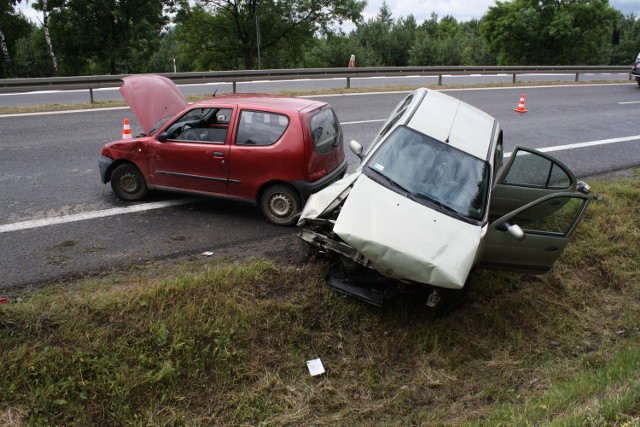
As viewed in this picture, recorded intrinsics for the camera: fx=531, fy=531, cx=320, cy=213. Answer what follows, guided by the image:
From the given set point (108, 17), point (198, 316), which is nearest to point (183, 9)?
point (108, 17)

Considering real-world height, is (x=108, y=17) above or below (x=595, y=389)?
above

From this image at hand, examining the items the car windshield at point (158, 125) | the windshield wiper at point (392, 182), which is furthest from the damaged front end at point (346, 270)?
the car windshield at point (158, 125)

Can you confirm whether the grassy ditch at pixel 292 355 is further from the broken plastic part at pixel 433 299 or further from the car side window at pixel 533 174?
the car side window at pixel 533 174

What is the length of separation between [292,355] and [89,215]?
3.56 meters

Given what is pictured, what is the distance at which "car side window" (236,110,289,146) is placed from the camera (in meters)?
6.65

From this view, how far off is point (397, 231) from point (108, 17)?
24256 mm

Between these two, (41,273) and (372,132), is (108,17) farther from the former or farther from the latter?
(41,273)

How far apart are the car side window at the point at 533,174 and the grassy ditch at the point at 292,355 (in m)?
1.38

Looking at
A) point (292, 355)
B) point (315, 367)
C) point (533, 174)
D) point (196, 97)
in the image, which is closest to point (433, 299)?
point (315, 367)

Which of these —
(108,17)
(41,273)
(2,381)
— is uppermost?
(108,17)

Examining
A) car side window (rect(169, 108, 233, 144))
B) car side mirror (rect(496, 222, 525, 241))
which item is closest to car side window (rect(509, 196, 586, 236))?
car side mirror (rect(496, 222, 525, 241))

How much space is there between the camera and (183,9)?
27.3 m

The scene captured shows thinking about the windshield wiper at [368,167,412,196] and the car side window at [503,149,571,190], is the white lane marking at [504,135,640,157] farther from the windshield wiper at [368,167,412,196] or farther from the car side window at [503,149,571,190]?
the windshield wiper at [368,167,412,196]

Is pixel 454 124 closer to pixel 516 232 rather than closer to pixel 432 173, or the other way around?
pixel 432 173
